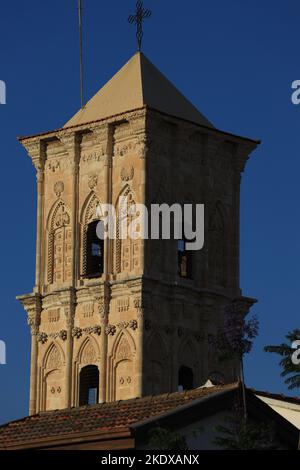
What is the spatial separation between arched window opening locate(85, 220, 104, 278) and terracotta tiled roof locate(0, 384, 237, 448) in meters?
22.9

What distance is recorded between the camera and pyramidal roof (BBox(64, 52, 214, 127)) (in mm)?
74000

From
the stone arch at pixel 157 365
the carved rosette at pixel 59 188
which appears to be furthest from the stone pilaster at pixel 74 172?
the stone arch at pixel 157 365

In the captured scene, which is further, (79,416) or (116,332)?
(116,332)

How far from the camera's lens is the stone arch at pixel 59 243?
74.8 metres

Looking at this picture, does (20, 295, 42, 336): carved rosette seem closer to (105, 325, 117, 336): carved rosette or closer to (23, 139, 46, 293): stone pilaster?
(23, 139, 46, 293): stone pilaster

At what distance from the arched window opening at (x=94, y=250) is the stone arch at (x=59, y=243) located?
2.26 ft

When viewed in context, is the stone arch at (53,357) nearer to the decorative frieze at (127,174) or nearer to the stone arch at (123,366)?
the stone arch at (123,366)

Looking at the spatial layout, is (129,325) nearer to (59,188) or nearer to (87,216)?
(87,216)

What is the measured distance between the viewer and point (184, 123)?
73.4 metres

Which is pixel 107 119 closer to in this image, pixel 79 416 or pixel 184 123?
pixel 184 123

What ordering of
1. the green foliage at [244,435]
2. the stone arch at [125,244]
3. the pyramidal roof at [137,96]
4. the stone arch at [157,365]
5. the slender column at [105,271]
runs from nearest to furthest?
the green foliage at [244,435] → the stone arch at [157,365] → the slender column at [105,271] → the stone arch at [125,244] → the pyramidal roof at [137,96]

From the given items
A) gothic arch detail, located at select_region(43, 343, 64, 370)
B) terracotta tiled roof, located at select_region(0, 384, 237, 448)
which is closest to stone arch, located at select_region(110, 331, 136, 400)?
gothic arch detail, located at select_region(43, 343, 64, 370)
